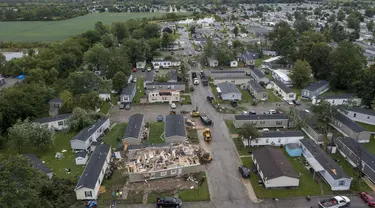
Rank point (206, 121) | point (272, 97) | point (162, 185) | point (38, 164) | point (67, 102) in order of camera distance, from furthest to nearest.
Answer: point (272, 97), point (67, 102), point (206, 121), point (38, 164), point (162, 185)

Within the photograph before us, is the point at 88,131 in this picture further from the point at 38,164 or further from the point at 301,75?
the point at 301,75

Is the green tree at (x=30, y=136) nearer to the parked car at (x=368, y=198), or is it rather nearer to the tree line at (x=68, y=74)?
the tree line at (x=68, y=74)

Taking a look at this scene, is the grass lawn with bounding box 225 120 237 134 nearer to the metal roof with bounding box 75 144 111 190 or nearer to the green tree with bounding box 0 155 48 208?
the metal roof with bounding box 75 144 111 190

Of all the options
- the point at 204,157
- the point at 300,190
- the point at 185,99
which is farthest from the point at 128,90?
the point at 300,190

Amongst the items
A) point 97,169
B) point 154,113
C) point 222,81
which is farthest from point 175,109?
point 97,169

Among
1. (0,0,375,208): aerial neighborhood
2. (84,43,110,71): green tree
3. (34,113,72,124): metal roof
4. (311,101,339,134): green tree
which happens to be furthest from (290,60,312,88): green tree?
(34,113,72,124): metal roof

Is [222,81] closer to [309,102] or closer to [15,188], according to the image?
[309,102]
